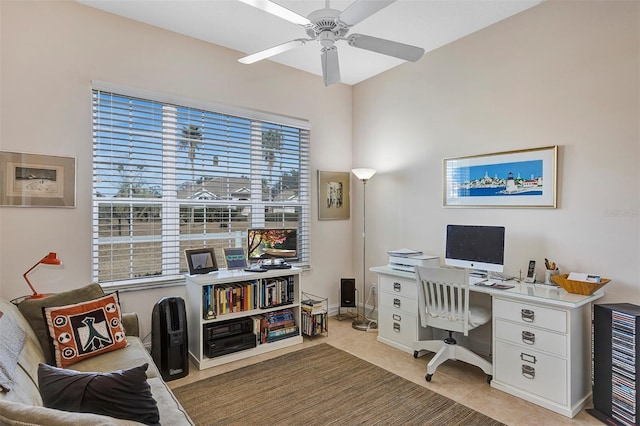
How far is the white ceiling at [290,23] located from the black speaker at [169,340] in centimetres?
236

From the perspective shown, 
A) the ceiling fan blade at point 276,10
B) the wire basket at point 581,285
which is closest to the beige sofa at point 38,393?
the ceiling fan blade at point 276,10

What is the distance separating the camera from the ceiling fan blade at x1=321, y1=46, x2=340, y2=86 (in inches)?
90.9

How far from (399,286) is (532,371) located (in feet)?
3.99

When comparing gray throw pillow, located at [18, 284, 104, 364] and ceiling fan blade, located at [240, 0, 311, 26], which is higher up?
ceiling fan blade, located at [240, 0, 311, 26]

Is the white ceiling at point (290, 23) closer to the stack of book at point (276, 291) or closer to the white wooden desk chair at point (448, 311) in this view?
the white wooden desk chair at point (448, 311)

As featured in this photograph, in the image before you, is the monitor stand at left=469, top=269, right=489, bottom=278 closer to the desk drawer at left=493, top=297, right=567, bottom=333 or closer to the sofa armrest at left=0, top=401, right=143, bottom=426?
the desk drawer at left=493, top=297, right=567, bottom=333

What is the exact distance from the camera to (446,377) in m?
2.78

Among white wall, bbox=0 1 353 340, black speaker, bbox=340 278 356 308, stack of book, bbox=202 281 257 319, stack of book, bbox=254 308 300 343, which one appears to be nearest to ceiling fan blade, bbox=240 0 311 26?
white wall, bbox=0 1 353 340

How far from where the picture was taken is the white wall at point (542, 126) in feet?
8.01

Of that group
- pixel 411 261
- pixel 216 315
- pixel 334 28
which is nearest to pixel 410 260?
pixel 411 261

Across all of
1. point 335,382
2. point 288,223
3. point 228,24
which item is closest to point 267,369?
point 335,382

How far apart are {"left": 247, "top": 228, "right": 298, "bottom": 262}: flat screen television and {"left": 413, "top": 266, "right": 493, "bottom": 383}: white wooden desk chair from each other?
4.25 feet

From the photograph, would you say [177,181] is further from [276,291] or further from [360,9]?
[360,9]

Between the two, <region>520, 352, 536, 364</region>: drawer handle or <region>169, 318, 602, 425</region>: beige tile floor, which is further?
<region>520, 352, 536, 364</region>: drawer handle
